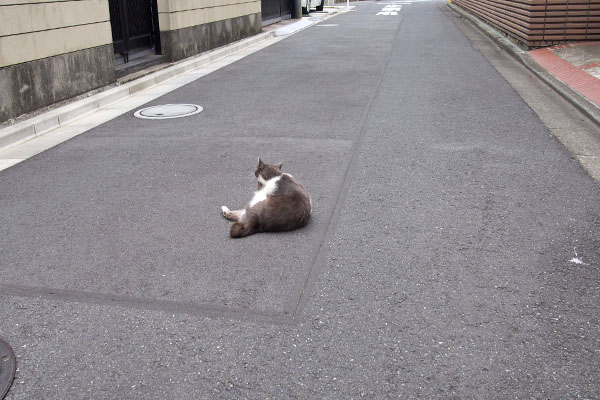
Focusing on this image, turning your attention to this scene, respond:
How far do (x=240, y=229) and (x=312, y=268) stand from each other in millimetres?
789

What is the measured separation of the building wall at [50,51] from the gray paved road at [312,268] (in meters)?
1.50

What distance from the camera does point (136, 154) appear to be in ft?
22.6

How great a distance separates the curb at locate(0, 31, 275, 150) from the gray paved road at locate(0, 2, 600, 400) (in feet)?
2.35

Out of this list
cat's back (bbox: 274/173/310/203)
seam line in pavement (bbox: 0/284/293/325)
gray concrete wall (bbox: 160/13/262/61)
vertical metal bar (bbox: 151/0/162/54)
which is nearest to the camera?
seam line in pavement (bbox: 0/284/293/325)

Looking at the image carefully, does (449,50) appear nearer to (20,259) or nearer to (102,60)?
(102,60)

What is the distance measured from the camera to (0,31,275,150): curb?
7535 mm

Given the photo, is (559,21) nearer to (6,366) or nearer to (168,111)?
(168,111)

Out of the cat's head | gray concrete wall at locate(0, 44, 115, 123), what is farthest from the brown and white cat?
gray concrete wall at locate(0, 44, 115, 123)

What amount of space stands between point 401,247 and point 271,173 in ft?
4.33

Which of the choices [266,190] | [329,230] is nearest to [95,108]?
[266,190]

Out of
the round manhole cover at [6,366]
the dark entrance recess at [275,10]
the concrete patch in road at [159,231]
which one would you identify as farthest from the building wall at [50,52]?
the dark entrance recess at [275,10]

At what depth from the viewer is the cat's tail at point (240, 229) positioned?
180 inches

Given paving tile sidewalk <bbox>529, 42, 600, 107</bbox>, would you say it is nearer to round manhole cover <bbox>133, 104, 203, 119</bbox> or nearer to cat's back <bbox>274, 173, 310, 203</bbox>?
cat's back <bbox>274, 173, 310, 203</bbox>

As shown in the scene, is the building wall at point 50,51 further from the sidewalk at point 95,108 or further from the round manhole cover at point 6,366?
the round manhole cover at point 6,366
